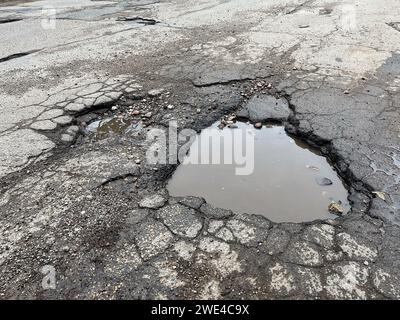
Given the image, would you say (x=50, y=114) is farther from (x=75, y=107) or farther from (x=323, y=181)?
(x=323, y=181)

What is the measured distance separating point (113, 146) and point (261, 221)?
5.06 ft

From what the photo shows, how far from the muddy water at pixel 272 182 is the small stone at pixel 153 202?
0.16 meters

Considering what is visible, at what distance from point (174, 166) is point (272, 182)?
803mm

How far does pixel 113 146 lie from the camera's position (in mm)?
3213

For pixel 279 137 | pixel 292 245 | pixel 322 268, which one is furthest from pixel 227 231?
pixel 279 137

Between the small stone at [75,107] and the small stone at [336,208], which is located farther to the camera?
the small stone at [75,107]

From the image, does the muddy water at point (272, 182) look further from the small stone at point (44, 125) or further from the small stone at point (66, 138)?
the small stone at point (44, 125)

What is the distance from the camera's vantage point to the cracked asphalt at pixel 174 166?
2.03 metres

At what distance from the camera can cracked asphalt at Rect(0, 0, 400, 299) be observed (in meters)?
2.03

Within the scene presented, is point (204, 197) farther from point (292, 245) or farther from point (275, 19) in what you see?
point (275, 19)

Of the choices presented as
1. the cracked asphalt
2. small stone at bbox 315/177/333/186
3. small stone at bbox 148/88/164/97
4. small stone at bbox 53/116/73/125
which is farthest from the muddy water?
small stone at bbox 53/116/73/125

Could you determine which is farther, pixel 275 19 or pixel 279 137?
pixel 275 19

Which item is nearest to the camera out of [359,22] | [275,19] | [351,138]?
[351,138]

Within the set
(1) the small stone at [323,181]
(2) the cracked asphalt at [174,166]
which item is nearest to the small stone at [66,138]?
(2) the cracked asphalt at [174,166]
